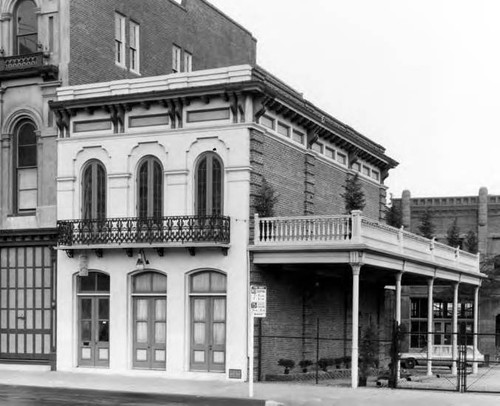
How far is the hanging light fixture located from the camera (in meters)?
31.1

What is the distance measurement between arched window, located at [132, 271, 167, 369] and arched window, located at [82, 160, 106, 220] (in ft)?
9.02

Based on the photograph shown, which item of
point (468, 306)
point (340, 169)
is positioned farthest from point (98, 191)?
point (468, 306)

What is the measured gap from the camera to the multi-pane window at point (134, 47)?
38969 millimetres

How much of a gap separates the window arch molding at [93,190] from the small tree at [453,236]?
32508mm

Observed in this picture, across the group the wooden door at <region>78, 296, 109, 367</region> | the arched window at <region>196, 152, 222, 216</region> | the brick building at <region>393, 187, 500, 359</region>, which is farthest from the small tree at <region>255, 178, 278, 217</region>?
the brick building at <region>393, 187, 500, 359</region>

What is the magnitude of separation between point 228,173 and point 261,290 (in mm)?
6502

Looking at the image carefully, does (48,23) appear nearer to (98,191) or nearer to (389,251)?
(98,191)

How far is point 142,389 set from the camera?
26.9 m

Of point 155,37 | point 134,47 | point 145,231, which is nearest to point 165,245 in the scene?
point 145,231

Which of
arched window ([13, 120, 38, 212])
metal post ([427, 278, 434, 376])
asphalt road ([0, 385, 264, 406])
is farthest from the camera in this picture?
metal post ([427, 278, 434, 376])

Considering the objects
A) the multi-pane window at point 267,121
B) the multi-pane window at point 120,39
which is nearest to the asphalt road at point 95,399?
the multi-pane window at point 267,121

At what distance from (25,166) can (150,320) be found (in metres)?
7.65

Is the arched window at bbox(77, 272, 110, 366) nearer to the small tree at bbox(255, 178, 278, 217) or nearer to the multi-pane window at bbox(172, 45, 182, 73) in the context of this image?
the small tree at bbox(255, 178, 278, 217)

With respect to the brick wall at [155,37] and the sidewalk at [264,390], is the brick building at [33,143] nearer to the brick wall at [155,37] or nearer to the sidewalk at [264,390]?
the brick wall at [155,37]
